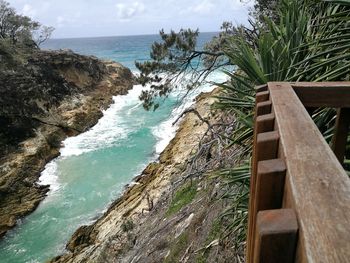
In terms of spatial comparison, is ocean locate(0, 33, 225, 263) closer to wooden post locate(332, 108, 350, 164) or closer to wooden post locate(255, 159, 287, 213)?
wooden post locate(332, 108, 350, 164)

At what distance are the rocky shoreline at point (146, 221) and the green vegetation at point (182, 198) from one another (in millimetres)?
56

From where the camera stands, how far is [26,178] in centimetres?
1239

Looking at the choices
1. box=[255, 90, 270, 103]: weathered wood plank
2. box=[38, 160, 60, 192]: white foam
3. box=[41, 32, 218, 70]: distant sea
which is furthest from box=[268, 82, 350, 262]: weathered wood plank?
box=[41, 32, 218, 70]: distant sea

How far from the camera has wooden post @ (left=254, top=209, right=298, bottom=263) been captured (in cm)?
54

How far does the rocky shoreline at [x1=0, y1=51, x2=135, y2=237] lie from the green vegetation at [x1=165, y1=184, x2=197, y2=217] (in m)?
5.71

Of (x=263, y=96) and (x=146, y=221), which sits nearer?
(x=263, y=96)

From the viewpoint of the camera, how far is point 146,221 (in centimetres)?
747

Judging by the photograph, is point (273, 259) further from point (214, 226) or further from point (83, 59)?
point (83, 59)

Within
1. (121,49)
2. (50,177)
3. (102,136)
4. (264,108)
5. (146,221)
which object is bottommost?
(50,177)

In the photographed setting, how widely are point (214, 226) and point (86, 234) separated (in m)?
5.26

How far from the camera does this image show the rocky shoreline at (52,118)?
11336 millimetres

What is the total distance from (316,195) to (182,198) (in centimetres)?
609

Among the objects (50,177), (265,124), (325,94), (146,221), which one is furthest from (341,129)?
(50,177)

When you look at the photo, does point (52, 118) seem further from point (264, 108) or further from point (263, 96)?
point (264, 108)
